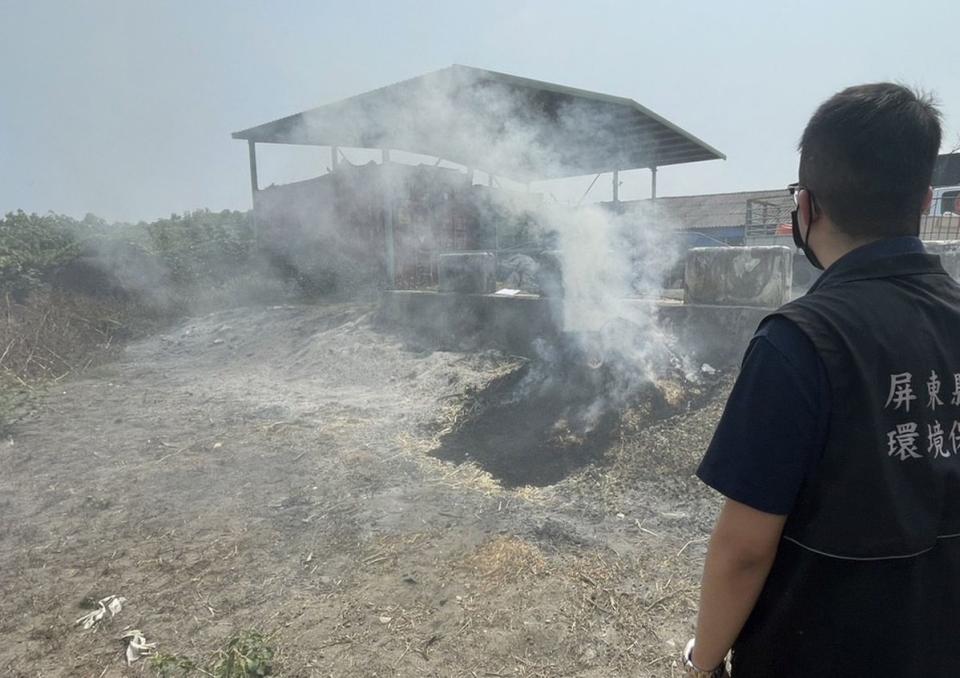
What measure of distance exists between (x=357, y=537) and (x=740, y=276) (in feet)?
13.7

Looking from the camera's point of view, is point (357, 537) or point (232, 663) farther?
Answer: point (357, 537)

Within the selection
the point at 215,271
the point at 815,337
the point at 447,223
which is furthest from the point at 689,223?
the point at 815,337

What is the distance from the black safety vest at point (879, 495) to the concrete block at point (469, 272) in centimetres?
660

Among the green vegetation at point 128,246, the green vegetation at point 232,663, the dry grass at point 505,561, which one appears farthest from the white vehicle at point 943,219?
the green vegetation at point 128,246

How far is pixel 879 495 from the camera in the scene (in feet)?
3.00

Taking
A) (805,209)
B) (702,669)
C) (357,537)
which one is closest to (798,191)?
(805,209)

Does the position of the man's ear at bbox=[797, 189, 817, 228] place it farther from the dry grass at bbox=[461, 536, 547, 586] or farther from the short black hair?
the dry grass at bbox=[461, 536, 547, 586]

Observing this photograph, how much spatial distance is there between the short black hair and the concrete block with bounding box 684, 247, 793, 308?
441cm

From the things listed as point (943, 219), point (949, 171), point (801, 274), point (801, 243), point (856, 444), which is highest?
point (949, 171)

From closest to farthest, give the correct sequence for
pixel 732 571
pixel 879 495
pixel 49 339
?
pixel 879 495 → pixel 732 571 → pixel 49 339

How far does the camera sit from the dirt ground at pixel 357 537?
236cm

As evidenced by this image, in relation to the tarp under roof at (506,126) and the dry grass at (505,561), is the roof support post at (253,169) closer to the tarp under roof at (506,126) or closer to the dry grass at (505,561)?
the tarp under roof at (506,126)

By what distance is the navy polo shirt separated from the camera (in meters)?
0.92

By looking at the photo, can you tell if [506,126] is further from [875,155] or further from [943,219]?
[875,155]
